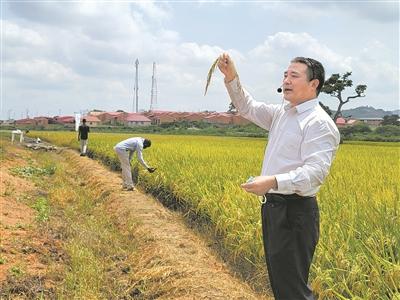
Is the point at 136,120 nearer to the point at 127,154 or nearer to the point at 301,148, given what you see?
the point at 127,154

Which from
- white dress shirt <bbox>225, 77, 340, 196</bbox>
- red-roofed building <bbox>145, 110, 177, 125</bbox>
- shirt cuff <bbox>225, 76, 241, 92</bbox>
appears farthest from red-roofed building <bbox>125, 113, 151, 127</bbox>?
white dress shirt <bbox>225, 77, 340, 196</bbox>

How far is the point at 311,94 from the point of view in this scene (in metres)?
2.35

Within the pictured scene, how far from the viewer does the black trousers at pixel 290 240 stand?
2.32 metres

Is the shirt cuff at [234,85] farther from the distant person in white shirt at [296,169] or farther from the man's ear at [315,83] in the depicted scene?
the man's ear at [315,83]

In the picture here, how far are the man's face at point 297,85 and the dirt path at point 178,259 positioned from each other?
79.5 inches

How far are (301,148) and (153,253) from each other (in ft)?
9.65

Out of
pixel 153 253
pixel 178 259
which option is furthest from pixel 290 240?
pixel 153 253

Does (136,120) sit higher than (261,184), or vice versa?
(261,184)

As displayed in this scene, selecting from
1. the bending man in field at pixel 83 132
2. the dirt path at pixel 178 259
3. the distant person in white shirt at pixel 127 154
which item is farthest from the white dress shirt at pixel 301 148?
the bending man in field at pixel 83 132

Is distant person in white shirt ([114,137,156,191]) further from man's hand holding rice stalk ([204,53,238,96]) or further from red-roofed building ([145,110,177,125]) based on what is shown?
red-roofed building ([145,110,177,125])

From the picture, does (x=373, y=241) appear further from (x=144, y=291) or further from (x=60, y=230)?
(x=60, y=230)

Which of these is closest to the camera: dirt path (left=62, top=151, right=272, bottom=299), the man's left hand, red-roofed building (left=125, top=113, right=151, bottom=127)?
the man's left hand

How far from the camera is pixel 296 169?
221 cm

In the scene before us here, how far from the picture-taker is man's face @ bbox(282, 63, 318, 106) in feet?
7.58
